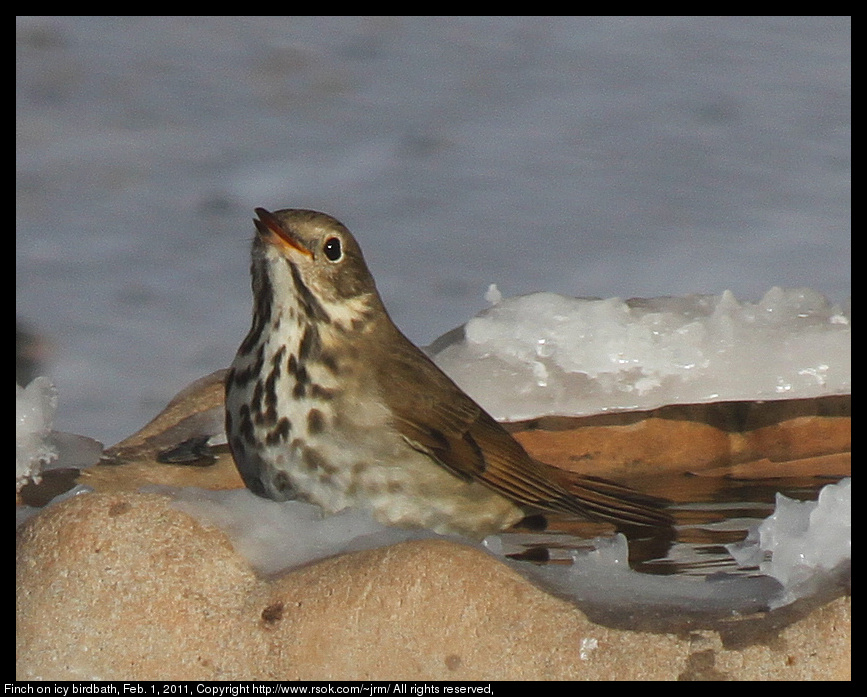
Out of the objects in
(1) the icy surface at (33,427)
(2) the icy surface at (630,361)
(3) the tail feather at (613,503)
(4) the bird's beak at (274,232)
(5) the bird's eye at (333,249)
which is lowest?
(3) the tail feather at (613,503)

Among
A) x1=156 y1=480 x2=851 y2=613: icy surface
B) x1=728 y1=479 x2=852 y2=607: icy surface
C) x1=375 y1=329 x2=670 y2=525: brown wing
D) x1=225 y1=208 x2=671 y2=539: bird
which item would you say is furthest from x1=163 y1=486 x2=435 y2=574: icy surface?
x1=728 y1=479 x2=852 y2=607: icy surface

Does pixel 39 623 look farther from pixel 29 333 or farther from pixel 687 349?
pixel 29 333

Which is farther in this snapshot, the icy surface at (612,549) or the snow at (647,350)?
the snow at (647,350)

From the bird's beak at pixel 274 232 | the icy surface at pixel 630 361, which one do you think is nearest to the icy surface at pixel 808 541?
the icy surface at pixel 630 361

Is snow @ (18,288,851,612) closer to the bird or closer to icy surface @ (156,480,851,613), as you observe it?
the bird

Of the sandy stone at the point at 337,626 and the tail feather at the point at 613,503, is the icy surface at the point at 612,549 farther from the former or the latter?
the tail feather at the point at 613,503

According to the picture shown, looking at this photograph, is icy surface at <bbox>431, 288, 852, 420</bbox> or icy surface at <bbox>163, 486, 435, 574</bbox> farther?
icy surface at <bbox>431, 288, 852, 420</bbox>

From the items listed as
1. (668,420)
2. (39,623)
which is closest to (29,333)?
(668,420)
